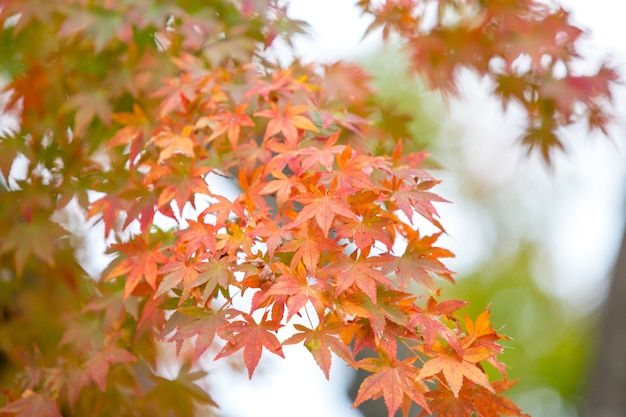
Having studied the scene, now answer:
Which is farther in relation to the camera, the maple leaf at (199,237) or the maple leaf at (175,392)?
the maple leaf at (175,392)

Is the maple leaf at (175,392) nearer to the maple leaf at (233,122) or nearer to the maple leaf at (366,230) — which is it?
the maple leaf at (233,122)

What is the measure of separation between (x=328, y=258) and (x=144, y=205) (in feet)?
1.59

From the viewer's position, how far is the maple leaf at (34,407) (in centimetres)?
143

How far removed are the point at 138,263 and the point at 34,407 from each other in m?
0.45

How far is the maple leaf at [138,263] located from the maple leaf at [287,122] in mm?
343

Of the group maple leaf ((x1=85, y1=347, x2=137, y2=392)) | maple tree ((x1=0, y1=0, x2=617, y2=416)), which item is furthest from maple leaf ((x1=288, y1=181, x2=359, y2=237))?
maple leaf ((x1=85, y1=347, x2=137, y2=392))

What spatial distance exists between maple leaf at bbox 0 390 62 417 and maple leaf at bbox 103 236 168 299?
37 cm

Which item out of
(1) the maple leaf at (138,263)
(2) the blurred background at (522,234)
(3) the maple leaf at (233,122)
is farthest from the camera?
(2) the blurred background at (522,234)

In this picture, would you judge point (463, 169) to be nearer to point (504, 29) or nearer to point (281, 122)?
point (504, 29)

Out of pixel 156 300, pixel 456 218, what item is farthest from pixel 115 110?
pixel 456 218

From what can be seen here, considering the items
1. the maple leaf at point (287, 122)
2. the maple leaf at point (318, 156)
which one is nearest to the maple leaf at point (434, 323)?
the maple leaf at point (318, 156)

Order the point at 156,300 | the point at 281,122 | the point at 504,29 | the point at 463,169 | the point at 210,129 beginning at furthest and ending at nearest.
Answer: the point at 463,169
the point at 504,29
the point at 210,129
the point at 281,122
the point at 156,300

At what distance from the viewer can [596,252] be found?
335 inches

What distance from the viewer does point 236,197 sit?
4.47ft
